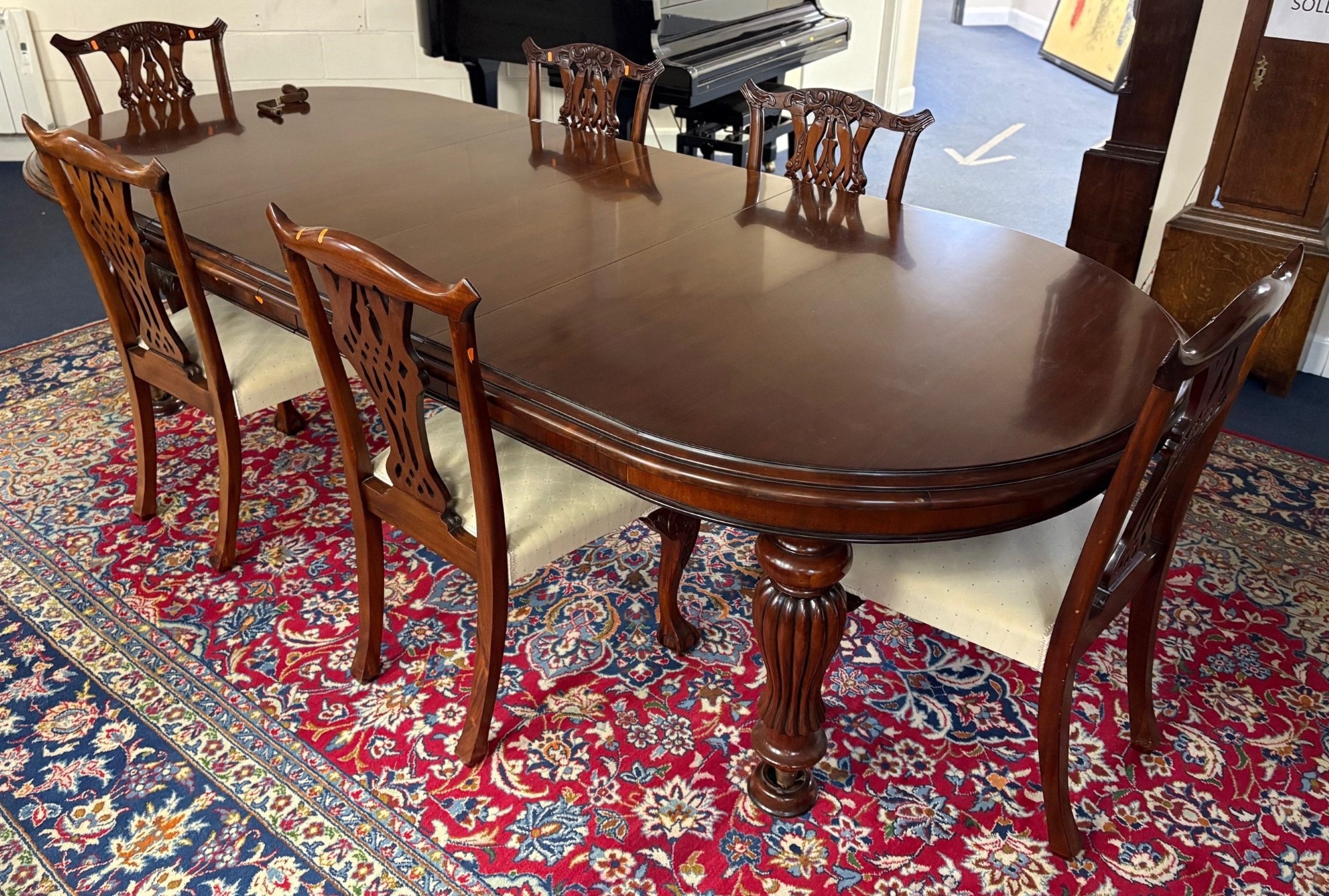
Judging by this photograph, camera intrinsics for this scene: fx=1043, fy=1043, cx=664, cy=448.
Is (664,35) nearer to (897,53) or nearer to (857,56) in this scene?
(857,56)

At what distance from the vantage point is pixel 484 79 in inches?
158

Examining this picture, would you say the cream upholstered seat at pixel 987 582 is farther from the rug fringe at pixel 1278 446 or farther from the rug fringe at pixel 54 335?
the rug fringe at pixel 54 335

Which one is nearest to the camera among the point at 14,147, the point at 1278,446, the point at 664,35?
the point at 1278,446

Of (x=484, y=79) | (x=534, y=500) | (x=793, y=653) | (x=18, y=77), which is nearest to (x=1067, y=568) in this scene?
(x=793, y=653)

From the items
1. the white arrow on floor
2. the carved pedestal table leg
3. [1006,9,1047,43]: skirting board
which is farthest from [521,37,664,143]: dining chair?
[1006,9,1047,43]: skirting board

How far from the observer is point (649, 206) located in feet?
7.29

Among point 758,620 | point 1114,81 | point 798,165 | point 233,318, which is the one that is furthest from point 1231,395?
point 1114,81

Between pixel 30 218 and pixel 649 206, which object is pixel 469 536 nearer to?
pixel 649 206

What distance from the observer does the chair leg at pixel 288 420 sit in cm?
286

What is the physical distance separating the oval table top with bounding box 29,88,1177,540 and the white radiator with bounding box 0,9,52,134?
2.56m

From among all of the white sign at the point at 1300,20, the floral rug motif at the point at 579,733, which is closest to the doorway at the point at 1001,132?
the white sign at the point at 1300,20

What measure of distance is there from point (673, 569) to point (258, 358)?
1014 mm

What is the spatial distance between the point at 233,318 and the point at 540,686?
3.63ft

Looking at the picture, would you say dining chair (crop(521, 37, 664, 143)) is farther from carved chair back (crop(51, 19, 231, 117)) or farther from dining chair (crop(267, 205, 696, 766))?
dining chair (crop(267, 205, 696, 766))
